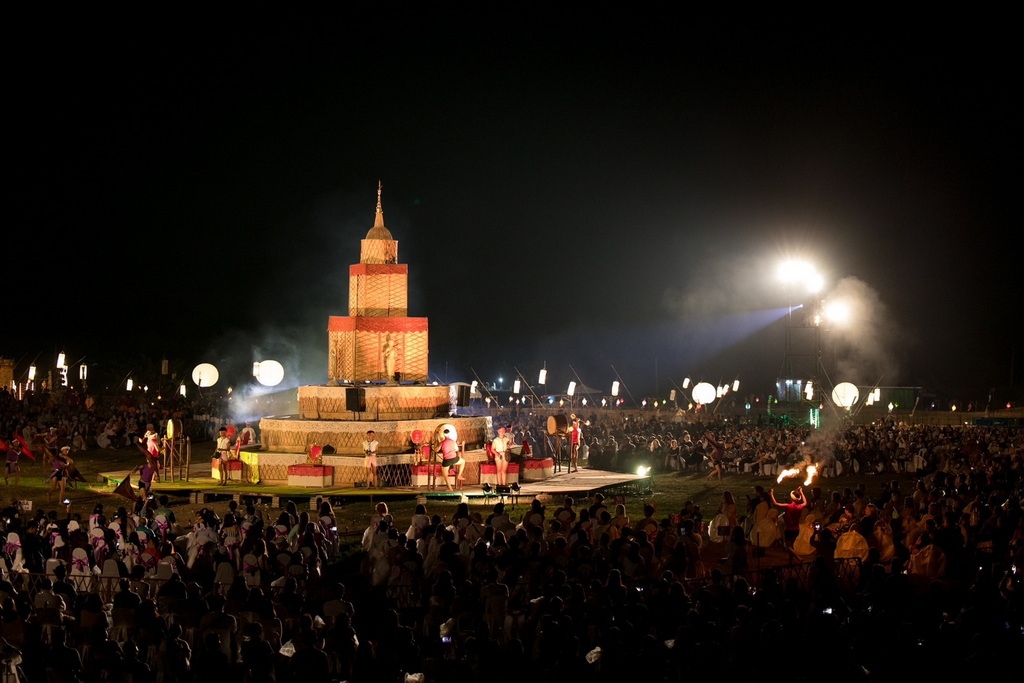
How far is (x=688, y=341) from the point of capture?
103 metres

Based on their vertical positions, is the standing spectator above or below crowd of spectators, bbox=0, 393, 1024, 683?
above

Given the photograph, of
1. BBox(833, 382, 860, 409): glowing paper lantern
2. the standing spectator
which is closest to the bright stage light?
BBox(833, 382, 860, 409): glowing paper lantern

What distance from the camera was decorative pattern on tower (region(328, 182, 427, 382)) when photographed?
3177 centimetres

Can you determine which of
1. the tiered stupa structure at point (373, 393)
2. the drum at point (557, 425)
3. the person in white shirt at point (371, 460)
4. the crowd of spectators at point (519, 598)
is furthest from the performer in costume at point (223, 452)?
the crowd of spectators at point (519, 598)

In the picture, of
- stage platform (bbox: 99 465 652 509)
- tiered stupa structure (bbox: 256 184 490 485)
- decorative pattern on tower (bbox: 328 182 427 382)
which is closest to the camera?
stage platform (bbox: 99 465 652 509)

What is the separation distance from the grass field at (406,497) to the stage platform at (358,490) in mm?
149

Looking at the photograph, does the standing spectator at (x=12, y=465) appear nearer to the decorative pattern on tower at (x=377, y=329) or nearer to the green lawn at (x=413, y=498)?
the green lawn at (x=413, y=498)

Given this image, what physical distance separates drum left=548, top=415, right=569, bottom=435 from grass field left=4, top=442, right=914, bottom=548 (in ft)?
10.7

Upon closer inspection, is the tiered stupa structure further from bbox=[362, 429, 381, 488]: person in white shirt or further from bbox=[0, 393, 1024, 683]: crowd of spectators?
bbox=[0, 393, 1024, 683]: crowd of spectators

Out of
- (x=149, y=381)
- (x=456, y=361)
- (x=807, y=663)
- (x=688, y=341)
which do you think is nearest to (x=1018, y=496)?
(x=807, y=663)

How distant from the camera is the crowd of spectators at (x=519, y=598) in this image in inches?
350

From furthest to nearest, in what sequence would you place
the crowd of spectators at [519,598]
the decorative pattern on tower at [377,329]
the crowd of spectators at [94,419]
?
the crowd of spectators at [94,419] → the decorative pattern on tower at [377,329] → the crowd of spectators at [519,598]

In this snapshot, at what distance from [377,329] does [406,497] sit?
342 inches

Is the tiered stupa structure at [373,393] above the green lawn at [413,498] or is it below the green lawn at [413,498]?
above
